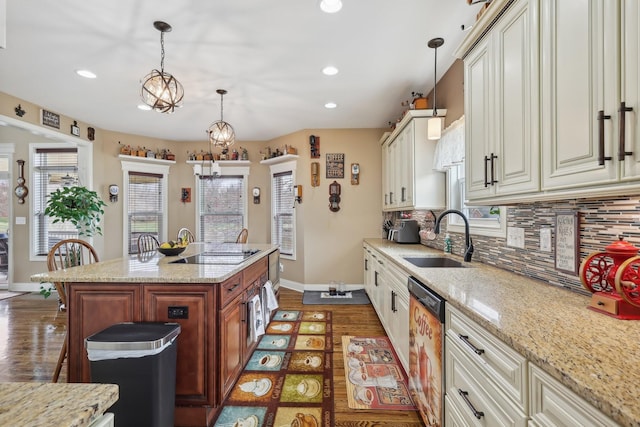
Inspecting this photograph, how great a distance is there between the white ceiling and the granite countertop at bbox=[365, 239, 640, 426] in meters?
2.00

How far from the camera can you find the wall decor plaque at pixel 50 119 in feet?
13.1

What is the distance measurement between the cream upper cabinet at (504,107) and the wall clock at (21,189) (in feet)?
21.8

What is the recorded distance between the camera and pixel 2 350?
111 inches

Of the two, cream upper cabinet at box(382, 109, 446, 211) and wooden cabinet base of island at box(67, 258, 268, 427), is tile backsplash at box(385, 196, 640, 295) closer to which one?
cream upper cabinet at box(382, 109, 446, 211)

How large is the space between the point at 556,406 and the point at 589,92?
3.35 feet

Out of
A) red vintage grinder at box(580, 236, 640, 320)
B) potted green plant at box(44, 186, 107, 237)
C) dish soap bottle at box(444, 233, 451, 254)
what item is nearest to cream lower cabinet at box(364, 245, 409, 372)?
dish soap bottle at box(444, 233, 451, 254)

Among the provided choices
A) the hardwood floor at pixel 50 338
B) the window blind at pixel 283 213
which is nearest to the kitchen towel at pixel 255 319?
the hardwood floor at pixel 50 338

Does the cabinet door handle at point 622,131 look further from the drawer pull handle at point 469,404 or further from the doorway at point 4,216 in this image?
the doorway at point 4,216

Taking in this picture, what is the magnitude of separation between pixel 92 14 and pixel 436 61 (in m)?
2.92

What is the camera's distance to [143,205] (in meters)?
5.54

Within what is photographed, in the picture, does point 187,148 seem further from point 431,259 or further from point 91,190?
point 431,259

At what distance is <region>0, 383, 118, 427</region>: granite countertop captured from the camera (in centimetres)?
52

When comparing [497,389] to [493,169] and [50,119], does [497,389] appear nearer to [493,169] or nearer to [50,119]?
[493,169]

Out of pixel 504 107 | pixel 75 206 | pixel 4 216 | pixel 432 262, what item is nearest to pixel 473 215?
pixel 432 262
